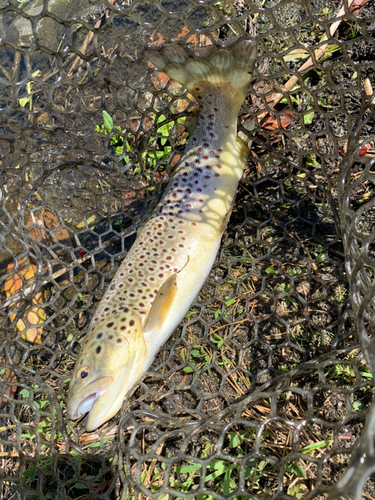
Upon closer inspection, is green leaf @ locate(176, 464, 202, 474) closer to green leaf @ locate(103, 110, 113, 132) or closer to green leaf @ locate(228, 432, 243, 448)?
green leaf @ locate(228, 432, 243, 448)

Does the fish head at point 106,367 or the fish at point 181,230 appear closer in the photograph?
the fish head at point 106,367

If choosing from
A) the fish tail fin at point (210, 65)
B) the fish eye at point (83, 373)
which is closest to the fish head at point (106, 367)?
the fish eye at point (83, 373)

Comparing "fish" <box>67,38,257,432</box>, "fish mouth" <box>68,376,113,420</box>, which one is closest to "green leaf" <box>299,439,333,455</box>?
"fish" <box>67,38,257,432</box>

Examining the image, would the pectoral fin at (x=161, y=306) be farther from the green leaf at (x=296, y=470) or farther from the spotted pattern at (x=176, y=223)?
the green leaf at (x=296, y=470)

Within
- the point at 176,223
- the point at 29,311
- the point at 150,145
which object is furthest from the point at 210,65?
the point at 29,311

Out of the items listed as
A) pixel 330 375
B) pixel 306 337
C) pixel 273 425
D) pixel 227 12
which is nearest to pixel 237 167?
pixel 306 337
